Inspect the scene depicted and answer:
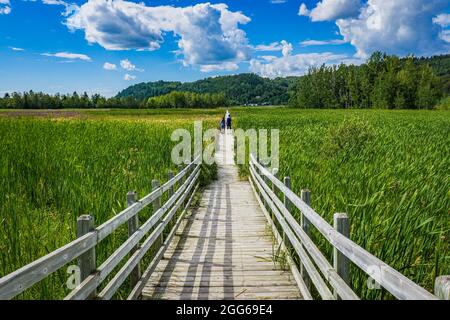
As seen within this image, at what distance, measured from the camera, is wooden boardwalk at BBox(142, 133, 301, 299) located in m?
4.22

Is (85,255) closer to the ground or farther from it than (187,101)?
closer to the ground

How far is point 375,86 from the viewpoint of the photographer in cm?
8294

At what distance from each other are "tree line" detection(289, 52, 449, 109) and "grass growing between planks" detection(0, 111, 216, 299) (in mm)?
75209

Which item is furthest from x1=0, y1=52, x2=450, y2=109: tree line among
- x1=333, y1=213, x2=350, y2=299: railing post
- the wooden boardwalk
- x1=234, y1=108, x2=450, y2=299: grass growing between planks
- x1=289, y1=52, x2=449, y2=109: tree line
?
x1=333, y1=213, x2=350, y2=299: railing post

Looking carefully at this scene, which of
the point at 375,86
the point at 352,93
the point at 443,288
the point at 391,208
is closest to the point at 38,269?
the point at 443,288

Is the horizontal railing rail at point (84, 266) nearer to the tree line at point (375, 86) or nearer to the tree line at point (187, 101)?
the tree line at point (375, 86)

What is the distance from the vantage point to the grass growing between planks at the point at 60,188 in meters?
3.96

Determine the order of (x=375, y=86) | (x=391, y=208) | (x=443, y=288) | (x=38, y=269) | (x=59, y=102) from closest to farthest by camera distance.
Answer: (x=443, y=288), (x=38, y=269), (x=391, y=208), (x=375, y=86), (x=59, y=102)

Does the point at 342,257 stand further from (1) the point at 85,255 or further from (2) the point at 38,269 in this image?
(2) the point at 38,269

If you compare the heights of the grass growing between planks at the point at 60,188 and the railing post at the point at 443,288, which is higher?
the railing post at the point at 443,288

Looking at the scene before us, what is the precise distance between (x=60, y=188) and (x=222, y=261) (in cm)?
342

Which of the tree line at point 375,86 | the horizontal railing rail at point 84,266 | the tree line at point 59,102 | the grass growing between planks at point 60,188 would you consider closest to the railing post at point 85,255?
the horizontal railing rail at point 84,266

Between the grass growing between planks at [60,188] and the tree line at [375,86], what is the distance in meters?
75.2
